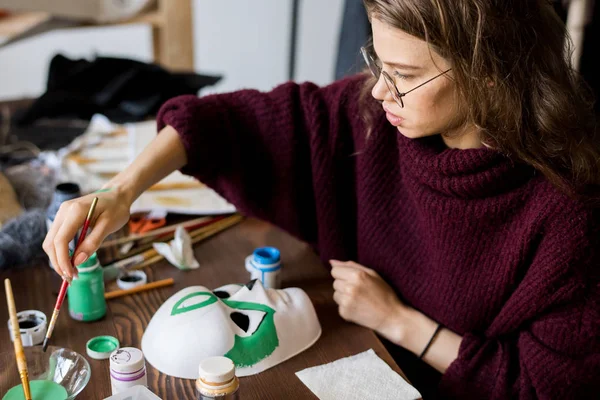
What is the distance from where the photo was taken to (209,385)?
29.2 inches

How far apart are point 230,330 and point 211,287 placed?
22 centimetres

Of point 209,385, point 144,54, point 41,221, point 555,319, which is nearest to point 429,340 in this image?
point 555,319

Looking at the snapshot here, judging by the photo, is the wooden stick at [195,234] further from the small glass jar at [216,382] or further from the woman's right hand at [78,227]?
the small glass jar at [216,382]

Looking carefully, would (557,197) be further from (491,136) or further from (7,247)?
(7,247)

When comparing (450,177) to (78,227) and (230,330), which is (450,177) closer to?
(230,330)

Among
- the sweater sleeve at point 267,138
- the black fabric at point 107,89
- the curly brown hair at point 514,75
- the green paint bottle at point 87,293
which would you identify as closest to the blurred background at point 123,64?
the black fabric at point 107,89

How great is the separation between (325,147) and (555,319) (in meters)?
0.52

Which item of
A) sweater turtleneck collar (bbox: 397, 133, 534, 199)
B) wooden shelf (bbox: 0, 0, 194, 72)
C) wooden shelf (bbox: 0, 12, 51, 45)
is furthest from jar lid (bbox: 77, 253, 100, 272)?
wooden shelf (bbox: 0, 0, 194, 72)

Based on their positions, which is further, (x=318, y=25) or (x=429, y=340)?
(x=318, y=25)

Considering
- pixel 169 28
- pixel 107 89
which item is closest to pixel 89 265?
pixel 107 89

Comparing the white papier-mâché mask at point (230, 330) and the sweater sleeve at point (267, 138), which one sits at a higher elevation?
the sweater sleeve at point (267, 138)

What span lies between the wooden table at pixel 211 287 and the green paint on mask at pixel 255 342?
0.08ft

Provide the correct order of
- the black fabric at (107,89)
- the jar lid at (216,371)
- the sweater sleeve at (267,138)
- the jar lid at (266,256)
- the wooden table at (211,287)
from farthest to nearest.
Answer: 1. the black fabric at (107,89)
2. the sweater sleeve at (267,138)
3. the jar lid at (266,256)
4. the wooden table at (211,287)
5. the jar lid at (216,371)

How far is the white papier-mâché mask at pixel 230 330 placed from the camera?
2.89 feet
